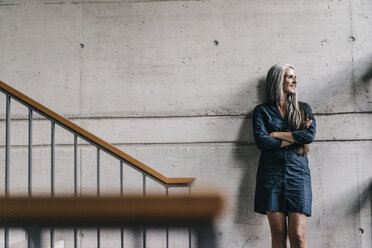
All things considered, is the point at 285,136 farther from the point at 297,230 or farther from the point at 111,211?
the point at 111,211

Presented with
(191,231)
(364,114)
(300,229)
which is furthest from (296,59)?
(191,231)

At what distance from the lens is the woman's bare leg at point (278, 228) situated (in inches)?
108

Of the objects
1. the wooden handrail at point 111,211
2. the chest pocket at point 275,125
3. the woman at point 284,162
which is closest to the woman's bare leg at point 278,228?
the woman at point 284,162

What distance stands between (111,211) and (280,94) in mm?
2593

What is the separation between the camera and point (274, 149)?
284 centimetres

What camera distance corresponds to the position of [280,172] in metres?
2.77

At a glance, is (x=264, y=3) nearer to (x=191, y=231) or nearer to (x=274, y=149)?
(x=274, y=149)

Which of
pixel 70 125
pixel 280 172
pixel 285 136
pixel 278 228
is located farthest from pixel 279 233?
pixel 70 125

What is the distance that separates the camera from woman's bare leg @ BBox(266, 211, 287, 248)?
108 inches

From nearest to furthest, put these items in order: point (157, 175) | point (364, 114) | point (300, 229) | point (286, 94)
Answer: point (157, 175), point (300, 229), point (286, 94), point (364, 114)

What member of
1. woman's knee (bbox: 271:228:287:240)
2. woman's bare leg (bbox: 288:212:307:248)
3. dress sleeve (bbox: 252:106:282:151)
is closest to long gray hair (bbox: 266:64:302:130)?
dress sleeve (bbox: 252:106:282:151)

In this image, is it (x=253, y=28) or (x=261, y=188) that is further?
(x=253, y=28)

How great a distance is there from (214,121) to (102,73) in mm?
1058

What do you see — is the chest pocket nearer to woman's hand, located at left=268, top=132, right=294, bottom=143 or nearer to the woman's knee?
woman's hand, located at left=268, top=132, right=294, bottom=143
